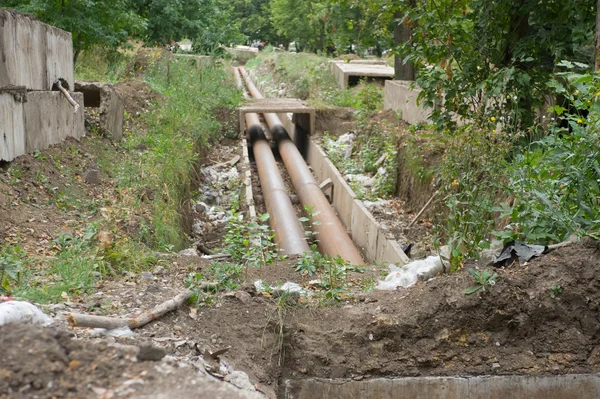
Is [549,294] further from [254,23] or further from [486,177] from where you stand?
[254,23]

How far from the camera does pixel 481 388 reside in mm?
4359

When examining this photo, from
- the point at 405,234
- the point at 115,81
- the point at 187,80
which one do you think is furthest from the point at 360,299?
the point at 187,80

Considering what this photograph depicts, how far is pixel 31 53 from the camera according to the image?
7207mm

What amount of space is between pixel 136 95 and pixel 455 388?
9118mm

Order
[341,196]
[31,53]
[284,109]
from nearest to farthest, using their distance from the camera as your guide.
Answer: [31,53]
[341,196]
[284,109]

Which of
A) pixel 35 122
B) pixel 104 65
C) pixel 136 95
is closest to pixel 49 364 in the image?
pixel 35 122

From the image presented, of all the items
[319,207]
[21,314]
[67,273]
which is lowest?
[319,207]

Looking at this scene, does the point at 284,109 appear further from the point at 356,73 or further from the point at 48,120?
the point at 48,120

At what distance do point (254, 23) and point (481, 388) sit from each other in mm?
46078

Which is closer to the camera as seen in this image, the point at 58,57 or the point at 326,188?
the point at 58,57

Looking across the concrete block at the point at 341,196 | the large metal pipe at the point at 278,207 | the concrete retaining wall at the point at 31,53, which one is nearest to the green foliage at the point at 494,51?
the large metal pipe at the point at 278,207

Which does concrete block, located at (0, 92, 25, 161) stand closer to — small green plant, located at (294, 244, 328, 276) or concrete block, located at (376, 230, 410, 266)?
small green plant, located at (294, 244, 328, 276)

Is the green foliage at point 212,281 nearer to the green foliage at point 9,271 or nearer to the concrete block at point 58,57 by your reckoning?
the green foliage at point 9,271

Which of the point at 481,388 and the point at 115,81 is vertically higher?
the point at 115,81
